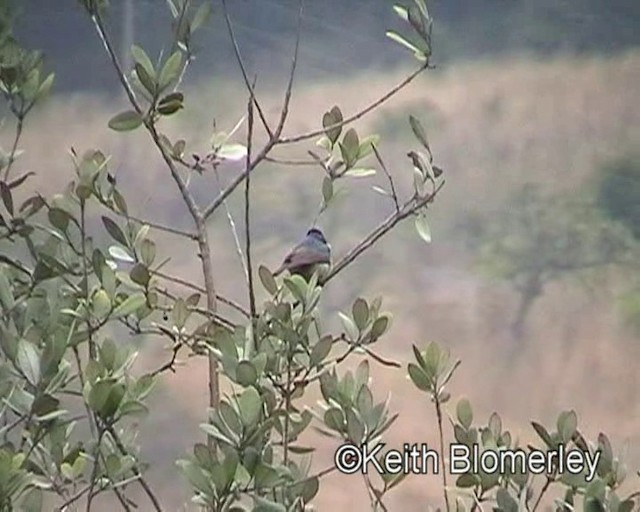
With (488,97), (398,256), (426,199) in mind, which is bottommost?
(426,199)

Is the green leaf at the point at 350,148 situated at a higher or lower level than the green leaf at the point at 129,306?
higher

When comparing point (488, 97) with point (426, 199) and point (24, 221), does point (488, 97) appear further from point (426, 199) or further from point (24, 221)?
point (24, 221)

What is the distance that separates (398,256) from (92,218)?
543 mm

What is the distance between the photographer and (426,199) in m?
1.21

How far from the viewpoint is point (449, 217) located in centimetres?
160

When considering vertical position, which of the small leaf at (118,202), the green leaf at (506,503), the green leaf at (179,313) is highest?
the small leaf at (118,202)

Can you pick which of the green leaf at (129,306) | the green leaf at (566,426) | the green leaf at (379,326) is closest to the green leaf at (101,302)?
the green leaf at (129,306)

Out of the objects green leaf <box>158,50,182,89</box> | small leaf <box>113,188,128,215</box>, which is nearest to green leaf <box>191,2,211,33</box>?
green leaf <box>158,50,182,89</box>

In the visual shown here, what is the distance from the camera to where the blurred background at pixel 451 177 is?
1.56m

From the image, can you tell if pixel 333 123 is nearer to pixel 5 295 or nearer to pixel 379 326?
pixel 379 326

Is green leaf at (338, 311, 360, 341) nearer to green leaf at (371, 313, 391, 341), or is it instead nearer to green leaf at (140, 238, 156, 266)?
green leaf at (371, 313, 391, 341)

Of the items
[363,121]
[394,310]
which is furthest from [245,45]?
[394,310]

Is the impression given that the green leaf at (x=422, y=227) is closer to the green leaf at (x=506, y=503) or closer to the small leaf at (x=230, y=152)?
the small leaf at (x=230, y=152)

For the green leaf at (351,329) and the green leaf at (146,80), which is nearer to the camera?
the green leaf at (146,80)
